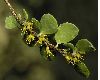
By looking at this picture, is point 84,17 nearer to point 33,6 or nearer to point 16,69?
point 33,6

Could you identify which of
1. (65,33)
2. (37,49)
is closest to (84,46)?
(65,33)

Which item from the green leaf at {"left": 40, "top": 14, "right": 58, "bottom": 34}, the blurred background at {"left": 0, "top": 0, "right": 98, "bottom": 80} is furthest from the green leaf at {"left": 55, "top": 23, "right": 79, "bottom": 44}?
the blurred background at {"left": 0, "top": 0, "right": 98, "bottom": 80}

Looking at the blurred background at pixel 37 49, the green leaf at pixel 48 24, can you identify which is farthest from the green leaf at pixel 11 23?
the blurred background at pixel 37 49

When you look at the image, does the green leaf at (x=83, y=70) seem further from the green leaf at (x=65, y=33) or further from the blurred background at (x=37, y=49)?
the blurred background at (x=37, y=49)

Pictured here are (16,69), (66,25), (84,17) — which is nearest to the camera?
(66,25)

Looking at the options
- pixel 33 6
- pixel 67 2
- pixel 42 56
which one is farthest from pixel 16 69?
pixel 42 56

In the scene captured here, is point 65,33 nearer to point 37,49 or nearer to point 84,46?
point 84,46

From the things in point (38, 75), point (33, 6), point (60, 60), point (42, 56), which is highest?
point (33, 6)
